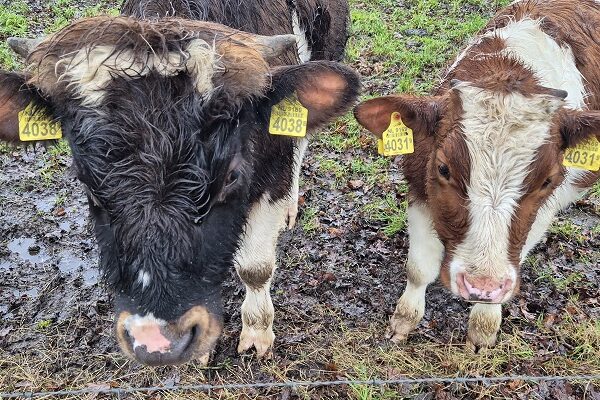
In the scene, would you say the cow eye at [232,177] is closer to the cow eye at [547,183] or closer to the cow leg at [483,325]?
the cow eye at [547,183]

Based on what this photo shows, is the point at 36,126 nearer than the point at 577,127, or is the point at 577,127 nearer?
the point at 36,126

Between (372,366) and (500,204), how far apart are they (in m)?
1.93

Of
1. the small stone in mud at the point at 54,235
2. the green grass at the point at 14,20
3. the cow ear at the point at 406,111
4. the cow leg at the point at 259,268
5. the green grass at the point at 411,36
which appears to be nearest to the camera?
the cow ear at the point at 406,111

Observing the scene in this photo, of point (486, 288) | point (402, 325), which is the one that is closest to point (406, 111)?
point (486, 288)

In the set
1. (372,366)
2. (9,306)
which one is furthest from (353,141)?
(9,306)

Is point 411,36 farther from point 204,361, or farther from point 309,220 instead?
point 204,361

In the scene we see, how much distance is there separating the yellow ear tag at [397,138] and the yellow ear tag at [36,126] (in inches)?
79.4

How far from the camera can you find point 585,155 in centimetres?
325

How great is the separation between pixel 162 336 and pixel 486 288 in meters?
1.88

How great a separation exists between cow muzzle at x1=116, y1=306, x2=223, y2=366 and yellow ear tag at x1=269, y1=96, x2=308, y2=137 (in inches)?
43.7

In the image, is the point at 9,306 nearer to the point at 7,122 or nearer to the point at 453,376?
the point at 7,122

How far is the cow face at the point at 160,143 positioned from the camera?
2.39 metres

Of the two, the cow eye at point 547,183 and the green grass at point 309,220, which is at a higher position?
the cow eye at point 547,183

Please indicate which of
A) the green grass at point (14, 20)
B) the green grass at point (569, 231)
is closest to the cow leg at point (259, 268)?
the green grass at point (569, 231)
